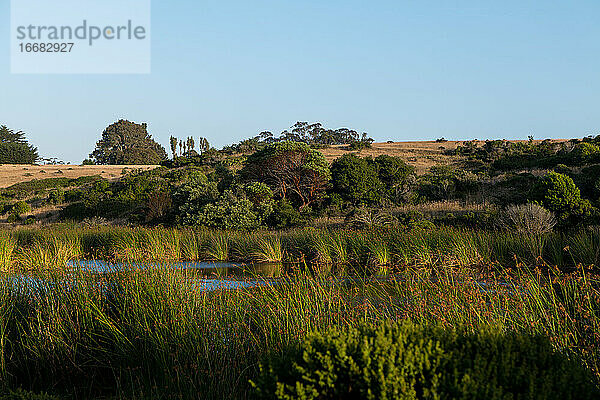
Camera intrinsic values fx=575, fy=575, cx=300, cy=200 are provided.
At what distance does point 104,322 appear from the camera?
18.2ft

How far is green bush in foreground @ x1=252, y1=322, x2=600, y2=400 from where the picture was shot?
2713mm

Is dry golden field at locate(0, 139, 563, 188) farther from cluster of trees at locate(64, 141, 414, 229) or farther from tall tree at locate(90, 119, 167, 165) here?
tall tree at locate(90, 119, 167, 165)

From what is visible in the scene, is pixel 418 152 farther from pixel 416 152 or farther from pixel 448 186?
pixel 448 186

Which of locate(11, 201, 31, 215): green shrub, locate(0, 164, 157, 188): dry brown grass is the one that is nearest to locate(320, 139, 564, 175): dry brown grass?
locate(0, 164, 157, 188): dry brown grass

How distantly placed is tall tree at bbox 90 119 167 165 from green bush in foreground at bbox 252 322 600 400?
8891cm

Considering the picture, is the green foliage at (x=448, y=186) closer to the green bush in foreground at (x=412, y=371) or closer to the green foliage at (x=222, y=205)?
the green foliage at (x=222, y=205)

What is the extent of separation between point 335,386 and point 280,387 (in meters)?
0.31

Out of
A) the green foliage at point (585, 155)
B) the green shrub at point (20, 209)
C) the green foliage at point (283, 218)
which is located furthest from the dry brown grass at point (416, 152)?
the green shrub at point (20, 209)

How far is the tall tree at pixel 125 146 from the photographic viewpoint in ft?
294

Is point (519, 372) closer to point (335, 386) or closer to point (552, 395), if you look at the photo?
point (552, 395)

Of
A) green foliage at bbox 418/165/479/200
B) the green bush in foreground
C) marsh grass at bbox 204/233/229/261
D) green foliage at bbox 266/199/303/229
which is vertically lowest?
marsh grass at bbox 204/233/229/261

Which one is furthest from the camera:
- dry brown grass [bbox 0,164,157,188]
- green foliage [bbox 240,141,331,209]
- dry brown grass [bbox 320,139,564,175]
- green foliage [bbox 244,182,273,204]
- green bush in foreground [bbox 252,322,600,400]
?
dry brown grass [bbox 0,164,157,188]

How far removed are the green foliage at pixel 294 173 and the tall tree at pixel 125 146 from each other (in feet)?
207

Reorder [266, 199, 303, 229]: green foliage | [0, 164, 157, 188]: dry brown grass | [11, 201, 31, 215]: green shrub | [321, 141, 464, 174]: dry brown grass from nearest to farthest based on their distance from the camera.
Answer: [266, 199, 303, 229]: green foliage → [11, 201, 31, 215]: green shrub → [321, 141, 464, 174]: dry brown grass → [0, 164, 157, 188]: dry brown grass
